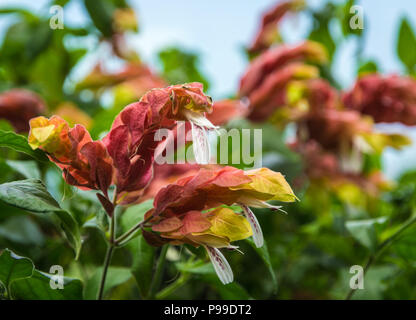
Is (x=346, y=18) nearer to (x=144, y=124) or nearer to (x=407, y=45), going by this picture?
(x=407, y=45)

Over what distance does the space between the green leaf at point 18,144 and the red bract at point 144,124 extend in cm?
6

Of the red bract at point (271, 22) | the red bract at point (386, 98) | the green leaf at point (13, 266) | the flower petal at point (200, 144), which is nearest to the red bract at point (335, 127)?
the red bract at point (386, 98)

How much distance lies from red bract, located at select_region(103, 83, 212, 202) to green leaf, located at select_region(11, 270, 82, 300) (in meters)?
0.11

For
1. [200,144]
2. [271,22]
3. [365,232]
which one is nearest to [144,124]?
[200,144]

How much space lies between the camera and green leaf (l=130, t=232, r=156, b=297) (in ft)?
1.61

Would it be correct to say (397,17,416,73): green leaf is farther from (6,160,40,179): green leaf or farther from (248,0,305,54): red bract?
(6,160,40,179): green leaf

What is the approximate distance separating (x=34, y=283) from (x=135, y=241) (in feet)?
0.36

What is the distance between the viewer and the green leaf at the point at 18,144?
421mm

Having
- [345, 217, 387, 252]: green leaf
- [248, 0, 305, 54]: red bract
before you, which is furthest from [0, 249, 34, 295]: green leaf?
[248, 0, 305, 54]: red bract

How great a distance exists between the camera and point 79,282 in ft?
1.53

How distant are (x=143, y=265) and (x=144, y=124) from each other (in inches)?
6.5

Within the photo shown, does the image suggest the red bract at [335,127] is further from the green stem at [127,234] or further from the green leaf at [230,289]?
the green stem at [127,234]
